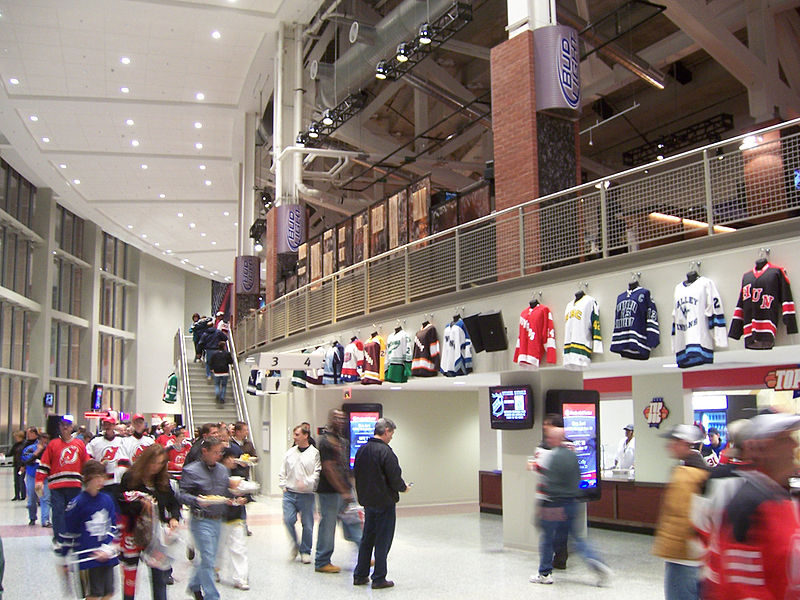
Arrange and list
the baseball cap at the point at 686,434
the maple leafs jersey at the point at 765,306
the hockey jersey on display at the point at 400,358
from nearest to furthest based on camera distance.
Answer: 1. the baseball cap at the point at 686,434
2. the maple leafs jersey at the point at 765,306
3. the hockey jersey on display at the point at 400,358

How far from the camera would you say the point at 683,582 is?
16.0 ft

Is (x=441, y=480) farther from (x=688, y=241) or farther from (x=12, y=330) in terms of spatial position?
(x=12, y=330)

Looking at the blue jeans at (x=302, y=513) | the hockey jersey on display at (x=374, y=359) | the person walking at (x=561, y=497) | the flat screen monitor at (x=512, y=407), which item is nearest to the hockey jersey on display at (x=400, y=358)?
the hockey jersey on display at (x=374, y=359)

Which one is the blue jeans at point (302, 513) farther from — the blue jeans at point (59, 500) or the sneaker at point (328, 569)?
the blue jeans at point (59, 500)

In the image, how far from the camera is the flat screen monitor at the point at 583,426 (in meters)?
10.9

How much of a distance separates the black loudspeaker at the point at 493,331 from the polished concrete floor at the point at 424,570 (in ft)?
8.96

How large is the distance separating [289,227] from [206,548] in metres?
16.7

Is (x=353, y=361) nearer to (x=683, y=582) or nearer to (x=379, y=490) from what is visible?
(x=379, y=490)

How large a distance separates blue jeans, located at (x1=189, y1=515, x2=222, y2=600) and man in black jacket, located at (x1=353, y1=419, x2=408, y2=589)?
184 cm

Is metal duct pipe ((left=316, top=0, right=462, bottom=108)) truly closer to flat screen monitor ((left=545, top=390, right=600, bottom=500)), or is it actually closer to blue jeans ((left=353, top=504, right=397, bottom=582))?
flat screen monitor ((left=545, top=390, right=600, bottom=500))

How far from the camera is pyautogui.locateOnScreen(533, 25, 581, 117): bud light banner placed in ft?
39.1

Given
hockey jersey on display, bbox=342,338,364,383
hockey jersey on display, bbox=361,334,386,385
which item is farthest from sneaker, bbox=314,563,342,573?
hockey jersey on display, bbox=342,338,364,383

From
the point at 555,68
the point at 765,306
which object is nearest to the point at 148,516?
the point at 765,306

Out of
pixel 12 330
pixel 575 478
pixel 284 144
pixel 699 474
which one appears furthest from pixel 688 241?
pixel 12 330
